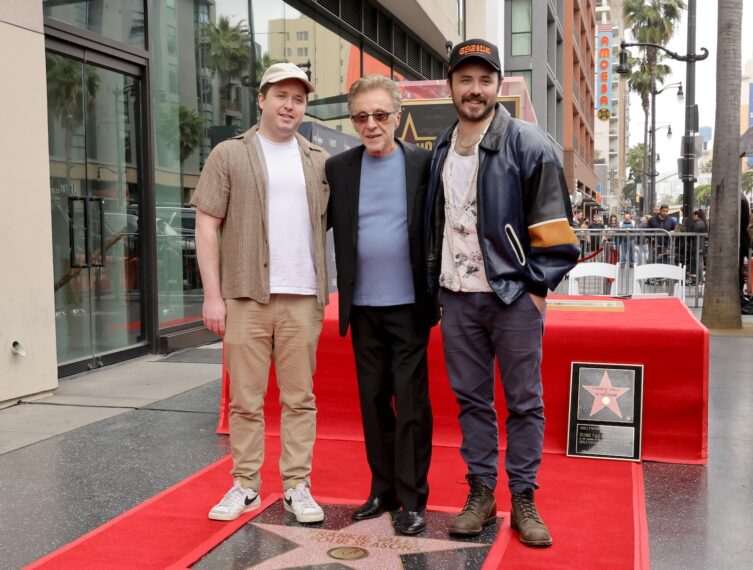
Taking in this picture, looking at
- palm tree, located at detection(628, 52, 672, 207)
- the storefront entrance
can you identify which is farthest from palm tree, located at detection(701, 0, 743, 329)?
palm tree, located at detection(628, 52, 672, 207)

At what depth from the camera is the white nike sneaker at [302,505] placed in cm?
394

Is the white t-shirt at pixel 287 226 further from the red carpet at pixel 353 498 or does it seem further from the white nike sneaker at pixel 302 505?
the red carpet at pixel 353 498

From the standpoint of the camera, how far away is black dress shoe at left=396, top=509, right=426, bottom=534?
3.78m

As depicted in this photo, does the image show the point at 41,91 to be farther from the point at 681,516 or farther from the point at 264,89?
the point at 681,516

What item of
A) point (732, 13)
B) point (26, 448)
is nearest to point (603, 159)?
point (732, 13)

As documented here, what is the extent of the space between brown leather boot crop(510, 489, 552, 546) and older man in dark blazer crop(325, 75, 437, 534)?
1.39 feet

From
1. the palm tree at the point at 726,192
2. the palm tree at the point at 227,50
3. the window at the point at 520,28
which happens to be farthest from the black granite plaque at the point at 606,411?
the window at the point at 520,28

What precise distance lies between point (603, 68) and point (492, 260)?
228ft

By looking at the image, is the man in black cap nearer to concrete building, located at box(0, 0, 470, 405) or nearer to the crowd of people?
concrete building, located at box(0, 0, 470, 405)

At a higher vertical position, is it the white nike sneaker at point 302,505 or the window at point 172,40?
the window at point 172,40

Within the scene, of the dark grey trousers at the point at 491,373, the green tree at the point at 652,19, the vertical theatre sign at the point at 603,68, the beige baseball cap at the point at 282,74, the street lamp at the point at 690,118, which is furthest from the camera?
the vertical theatre sign at the point at 603,68

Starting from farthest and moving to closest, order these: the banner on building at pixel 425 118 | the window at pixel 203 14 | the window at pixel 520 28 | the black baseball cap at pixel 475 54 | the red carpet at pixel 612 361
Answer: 1. the window at pixel 520 28
2. the window at pixel 203 14
3. the banner on building at pixel 425 118
4. the red carpet at pixel 612 361
5. the black baseball cap at pixel 475 54

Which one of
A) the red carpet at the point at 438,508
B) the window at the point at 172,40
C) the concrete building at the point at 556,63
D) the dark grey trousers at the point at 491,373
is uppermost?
the concrete building at the point at 556,63

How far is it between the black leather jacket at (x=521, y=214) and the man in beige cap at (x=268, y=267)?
0.84 meters
